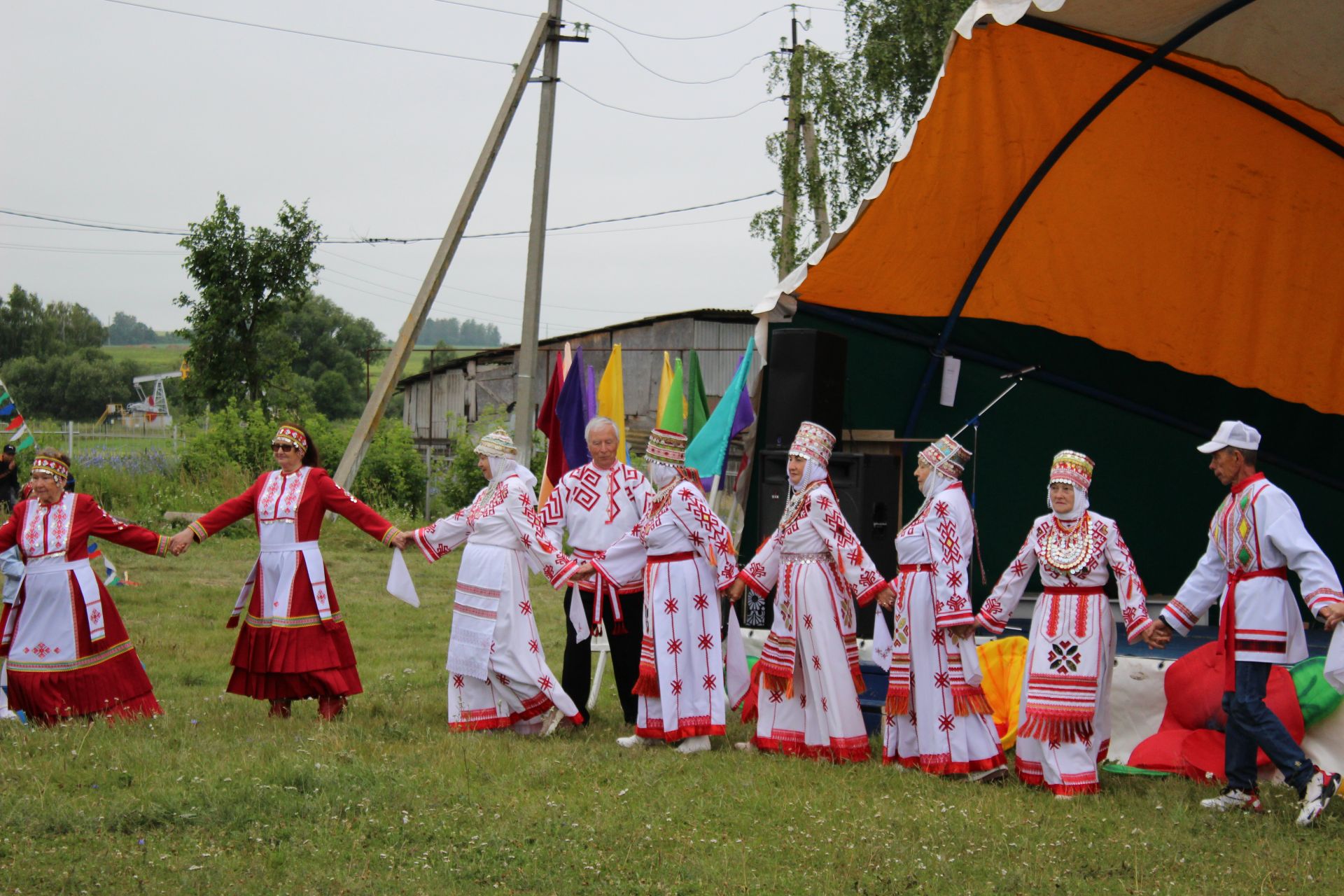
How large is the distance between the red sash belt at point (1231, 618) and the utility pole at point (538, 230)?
377 inches

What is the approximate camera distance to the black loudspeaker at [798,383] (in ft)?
25.1

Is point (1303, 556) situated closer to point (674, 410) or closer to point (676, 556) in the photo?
point (676, 556)

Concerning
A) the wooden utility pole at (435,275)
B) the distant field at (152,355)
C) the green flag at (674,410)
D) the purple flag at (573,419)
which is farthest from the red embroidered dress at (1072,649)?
the distant field at (152,355)

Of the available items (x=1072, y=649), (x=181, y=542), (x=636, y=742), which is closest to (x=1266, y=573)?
(x=1072, y=649)

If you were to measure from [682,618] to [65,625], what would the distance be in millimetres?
3276

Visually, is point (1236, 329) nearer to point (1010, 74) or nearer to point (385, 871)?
point (1010, 74)

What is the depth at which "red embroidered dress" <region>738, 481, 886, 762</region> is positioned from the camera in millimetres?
6320

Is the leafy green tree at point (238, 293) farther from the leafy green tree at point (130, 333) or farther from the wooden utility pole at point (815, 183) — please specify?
the leafy green tree at point (130, 333)

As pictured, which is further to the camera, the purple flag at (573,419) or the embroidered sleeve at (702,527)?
the purple flag at (573,419)

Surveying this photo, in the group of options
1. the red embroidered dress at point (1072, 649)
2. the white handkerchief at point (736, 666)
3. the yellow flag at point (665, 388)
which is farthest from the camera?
the yellow flag at point (665, 388)

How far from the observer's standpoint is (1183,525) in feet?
32.2

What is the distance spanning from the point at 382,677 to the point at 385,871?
4.19 m

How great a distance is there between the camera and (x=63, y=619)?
654 cm

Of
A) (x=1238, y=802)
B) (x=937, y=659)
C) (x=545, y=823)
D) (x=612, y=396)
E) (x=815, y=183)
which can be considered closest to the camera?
(x=545, y=823)
